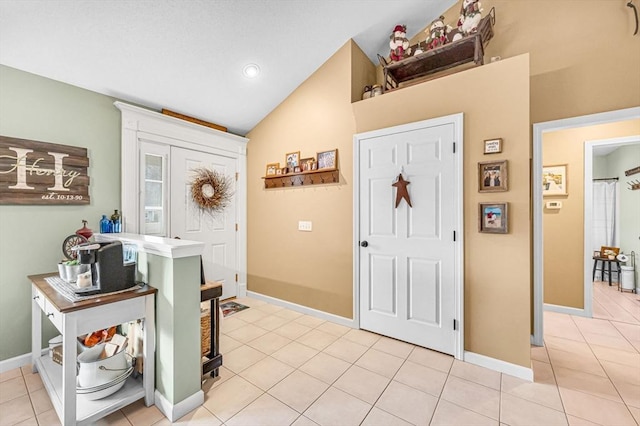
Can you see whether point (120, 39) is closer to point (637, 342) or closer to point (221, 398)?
point (221, 398)

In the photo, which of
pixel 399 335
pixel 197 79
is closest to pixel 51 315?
pixel 197 79

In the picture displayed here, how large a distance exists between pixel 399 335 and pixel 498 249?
125 cm

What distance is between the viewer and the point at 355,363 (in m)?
2.30

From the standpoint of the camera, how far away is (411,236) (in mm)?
2596

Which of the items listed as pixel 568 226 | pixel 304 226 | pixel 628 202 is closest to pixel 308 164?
pixel 304 226

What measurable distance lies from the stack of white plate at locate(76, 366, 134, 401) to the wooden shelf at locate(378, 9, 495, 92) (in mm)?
3379

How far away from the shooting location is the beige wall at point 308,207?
10.1ft

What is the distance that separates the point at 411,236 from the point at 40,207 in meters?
3.41

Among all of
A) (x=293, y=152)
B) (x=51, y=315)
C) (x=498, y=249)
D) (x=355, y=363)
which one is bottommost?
(x=355, y=363)

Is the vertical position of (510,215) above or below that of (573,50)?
below

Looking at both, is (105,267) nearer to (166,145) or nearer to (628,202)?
(166,145)

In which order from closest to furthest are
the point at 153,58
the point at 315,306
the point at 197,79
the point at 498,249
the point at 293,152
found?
the point at 498,249 < the point at 153,58 < the point at 197,79 < the point at 315,306 < the point at 293,152

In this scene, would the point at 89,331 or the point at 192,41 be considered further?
the point at 192,41

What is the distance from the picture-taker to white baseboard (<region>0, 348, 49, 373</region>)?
7.16 feet
